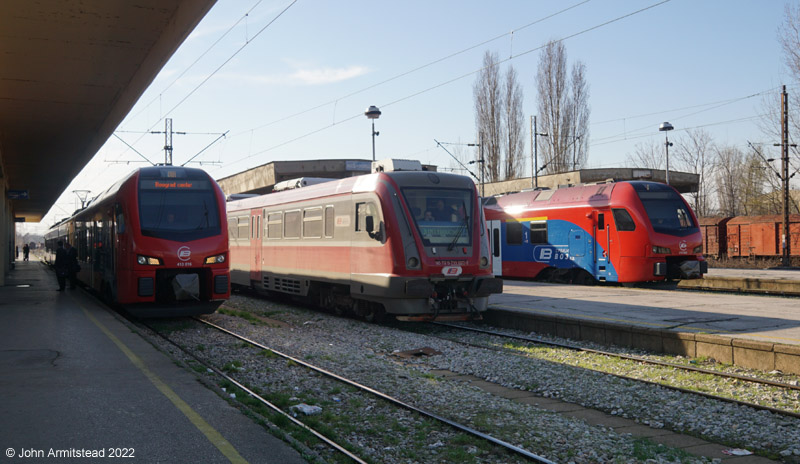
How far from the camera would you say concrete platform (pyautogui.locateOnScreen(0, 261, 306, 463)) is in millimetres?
5137

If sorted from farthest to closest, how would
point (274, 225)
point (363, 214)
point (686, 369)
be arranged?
point (274, 225) < point (363, 214) < point (686, 369)

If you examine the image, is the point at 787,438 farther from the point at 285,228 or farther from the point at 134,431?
the point at 285,228

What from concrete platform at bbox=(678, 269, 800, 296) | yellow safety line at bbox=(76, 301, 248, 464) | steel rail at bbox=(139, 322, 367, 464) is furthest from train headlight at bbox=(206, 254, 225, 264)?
concrete platform at bbox=(678, 269, 800, 296)

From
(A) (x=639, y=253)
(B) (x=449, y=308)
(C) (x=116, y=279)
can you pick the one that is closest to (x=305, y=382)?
(B) (x=449, y=308)

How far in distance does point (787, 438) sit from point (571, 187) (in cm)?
1524

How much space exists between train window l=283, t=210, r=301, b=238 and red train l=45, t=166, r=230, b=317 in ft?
8.99

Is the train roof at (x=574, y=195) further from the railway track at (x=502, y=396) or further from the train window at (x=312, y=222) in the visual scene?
the railway track at (x=502, y=396)

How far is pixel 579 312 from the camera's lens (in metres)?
13.2

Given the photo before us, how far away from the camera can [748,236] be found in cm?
3534

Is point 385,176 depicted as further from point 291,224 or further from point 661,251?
point 661,251

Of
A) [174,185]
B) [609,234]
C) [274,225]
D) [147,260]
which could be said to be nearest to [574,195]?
[609,234]

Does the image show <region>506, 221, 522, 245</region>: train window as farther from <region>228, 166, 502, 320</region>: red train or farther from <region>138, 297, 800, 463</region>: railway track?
<region>138, 297, 800, 463</region>: railway track

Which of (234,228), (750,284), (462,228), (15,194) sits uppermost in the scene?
(15,194)

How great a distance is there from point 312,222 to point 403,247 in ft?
13.3
